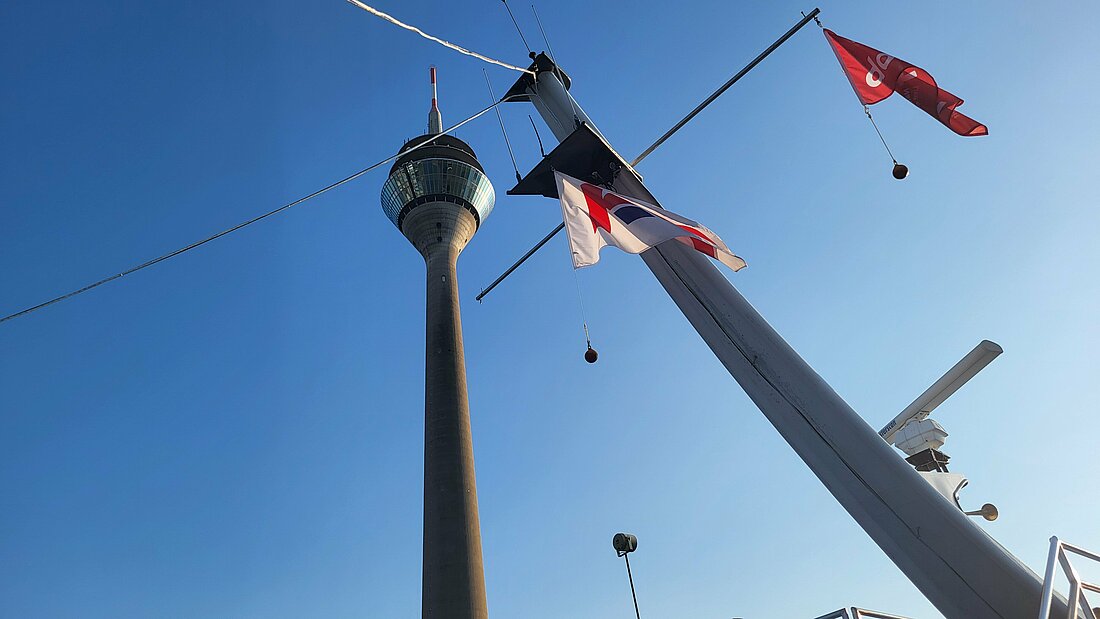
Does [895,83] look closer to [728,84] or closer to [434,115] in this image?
[728,84]

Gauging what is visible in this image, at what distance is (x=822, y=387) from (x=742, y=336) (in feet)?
2.58

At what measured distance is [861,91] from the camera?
7711 mm

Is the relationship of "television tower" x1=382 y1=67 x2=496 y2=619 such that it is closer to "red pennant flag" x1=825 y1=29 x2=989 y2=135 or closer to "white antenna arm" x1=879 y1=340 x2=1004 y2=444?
"white antenna arm" x1=879 y1=340 x2=1004 y2=444

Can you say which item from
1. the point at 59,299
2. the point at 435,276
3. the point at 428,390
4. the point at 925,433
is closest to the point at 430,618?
the point at 428,390

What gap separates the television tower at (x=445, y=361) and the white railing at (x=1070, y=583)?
2712 centimetres

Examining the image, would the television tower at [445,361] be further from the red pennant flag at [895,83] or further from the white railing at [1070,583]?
the white railing at [1070,583]

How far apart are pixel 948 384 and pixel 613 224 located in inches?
622

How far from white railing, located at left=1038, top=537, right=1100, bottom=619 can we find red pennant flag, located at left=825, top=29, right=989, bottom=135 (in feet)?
13.0

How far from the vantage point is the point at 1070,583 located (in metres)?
4.78

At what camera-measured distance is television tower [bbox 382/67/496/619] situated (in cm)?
4156

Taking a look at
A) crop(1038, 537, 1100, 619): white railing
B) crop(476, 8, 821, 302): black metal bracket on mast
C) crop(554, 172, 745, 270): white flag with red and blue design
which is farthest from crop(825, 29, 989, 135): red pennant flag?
crop(1038, 537, 1100, 619): white railing

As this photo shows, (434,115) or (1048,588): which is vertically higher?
(434,115)

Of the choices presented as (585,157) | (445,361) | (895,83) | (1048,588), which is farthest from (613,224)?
(445,361)

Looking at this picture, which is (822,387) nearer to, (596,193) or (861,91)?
(596,193)
